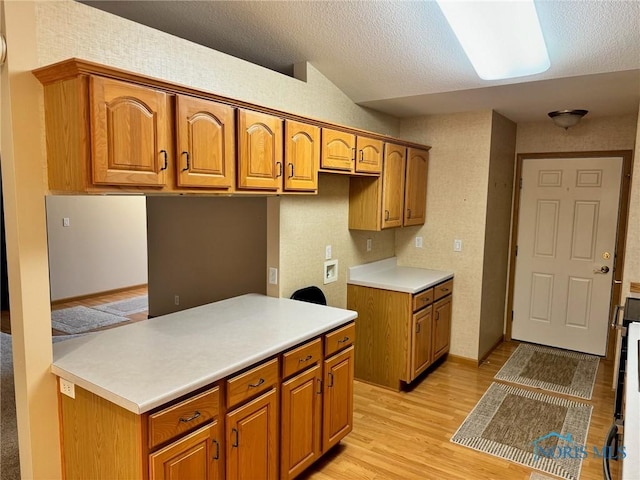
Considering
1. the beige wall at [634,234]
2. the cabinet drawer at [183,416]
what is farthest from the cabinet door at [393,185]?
the cabinet drawer at [183,416]

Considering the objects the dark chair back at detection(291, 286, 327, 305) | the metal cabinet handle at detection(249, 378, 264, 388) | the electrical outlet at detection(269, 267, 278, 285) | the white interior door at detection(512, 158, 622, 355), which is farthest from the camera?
the white interior door at detection(512, 158, 622, 355)

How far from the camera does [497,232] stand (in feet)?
14.7

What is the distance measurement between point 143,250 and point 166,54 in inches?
224

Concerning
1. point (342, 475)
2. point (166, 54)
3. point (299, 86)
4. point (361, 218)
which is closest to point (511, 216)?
point (361, 218)

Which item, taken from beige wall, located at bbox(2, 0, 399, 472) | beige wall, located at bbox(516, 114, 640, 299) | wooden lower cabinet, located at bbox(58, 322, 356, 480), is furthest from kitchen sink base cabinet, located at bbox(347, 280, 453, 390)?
beige wall, located at bbox(2, 0, 399, 472)

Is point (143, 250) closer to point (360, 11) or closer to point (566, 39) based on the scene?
point (360, 11)

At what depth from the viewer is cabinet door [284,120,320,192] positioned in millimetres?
2617

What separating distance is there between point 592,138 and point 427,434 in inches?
131

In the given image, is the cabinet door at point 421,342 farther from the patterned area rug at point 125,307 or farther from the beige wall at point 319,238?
the patterned area rug at point 125,307

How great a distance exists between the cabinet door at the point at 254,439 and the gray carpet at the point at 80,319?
3.79 m

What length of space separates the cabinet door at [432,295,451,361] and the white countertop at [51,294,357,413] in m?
1.53

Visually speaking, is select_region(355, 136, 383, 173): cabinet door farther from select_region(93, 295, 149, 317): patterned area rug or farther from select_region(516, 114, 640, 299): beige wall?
select_region(93, 295, 149, 317): patterned area rug

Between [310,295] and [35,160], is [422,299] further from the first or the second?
[35,160]

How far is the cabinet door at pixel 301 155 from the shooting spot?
2.62 metres
